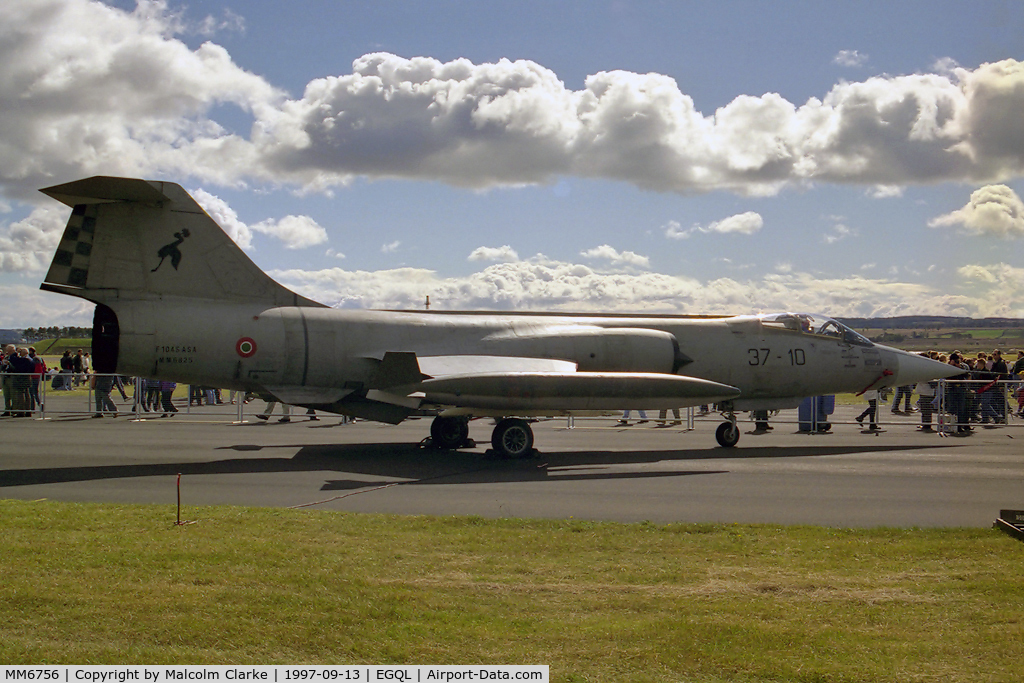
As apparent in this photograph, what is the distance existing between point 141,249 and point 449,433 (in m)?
6.67

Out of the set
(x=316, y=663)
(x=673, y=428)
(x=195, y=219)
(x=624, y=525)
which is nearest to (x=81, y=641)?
(x=316, y=663)

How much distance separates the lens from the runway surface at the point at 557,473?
10438 millimetres

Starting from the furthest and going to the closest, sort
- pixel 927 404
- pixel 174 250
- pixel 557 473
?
pixel 927 404 → pixel 174 250 → pixel 557 473

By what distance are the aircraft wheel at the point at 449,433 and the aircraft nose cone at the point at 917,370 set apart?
Result: 9898 mm

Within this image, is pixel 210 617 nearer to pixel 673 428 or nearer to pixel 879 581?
pixel 879 581

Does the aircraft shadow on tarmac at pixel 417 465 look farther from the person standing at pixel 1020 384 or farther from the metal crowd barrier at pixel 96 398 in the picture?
the metal crowd barrier at pixel 96 398

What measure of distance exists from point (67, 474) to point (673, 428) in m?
15.3

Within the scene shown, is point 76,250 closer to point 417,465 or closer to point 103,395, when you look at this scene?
point 417,465

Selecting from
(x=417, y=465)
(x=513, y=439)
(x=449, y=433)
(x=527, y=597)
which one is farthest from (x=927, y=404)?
(x=527, y=597)

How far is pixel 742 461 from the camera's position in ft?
51.0

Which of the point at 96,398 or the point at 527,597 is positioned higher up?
the point at 96,398

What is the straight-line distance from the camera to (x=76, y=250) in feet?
45.8

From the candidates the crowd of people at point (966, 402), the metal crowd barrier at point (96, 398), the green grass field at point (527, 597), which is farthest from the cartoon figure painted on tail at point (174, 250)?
the crowd of people at point (966, 402)

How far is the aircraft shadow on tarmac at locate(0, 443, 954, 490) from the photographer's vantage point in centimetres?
1301
